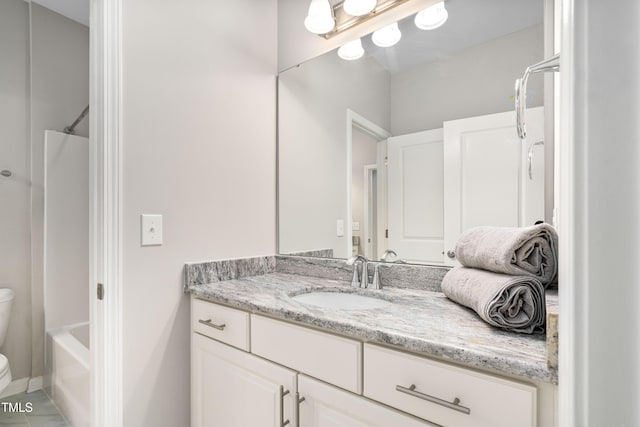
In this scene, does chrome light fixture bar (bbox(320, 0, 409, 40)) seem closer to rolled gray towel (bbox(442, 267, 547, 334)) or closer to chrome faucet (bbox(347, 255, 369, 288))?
chrome faucet (bbox(347, 255, 369, 288))

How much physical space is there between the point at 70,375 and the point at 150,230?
106 cm

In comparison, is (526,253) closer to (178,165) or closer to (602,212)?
(602,212)

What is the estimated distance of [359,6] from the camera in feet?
4.60

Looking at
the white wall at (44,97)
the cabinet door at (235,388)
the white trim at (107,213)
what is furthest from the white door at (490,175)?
the white wall at (44,97)

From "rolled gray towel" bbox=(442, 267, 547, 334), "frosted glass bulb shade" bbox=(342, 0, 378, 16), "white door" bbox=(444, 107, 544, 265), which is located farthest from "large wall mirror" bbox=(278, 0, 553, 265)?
"rolled gray towel" bbox=(442, 267, 547, 334)

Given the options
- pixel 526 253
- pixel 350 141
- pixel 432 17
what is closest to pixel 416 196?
pixel 350 141

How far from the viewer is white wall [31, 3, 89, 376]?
2.13 meters

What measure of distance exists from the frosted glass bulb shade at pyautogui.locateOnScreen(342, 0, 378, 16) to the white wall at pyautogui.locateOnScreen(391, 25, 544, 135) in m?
0.32

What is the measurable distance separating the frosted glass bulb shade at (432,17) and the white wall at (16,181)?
246cm

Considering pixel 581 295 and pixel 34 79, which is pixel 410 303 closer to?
pixel 581 295

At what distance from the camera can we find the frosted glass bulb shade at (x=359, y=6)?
1.39m

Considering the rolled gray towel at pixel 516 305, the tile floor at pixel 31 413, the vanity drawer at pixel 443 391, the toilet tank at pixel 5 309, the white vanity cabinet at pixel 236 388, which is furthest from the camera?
the toilet tank at pixel 5 309

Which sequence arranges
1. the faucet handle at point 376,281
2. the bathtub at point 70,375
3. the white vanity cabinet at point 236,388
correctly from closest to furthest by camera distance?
the white vanity cabinet at point 236,388 < the faucet handle at point 376,281 < the bathtub at point 70,375

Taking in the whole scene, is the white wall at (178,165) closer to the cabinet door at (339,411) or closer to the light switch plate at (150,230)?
the light switch plate at (150,230)
